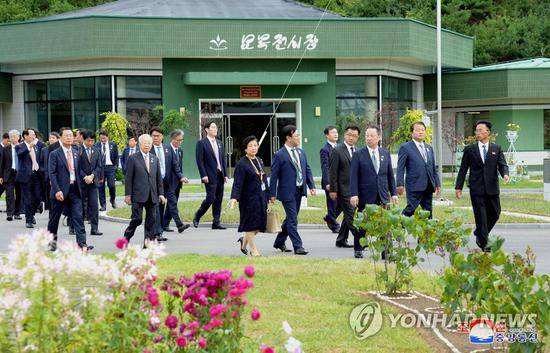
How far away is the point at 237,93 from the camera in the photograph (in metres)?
37.2

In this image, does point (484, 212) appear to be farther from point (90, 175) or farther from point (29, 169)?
point (29, 169)

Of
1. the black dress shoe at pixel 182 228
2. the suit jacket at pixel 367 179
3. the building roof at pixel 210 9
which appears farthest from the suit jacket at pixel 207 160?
the building roof at pixel 210 9

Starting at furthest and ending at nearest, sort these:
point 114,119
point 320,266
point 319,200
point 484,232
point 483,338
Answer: point 114,119, point 319,200, point 484,232, point 320,266, point 483,338

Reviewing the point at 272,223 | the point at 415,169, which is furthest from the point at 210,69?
the point at 272,223

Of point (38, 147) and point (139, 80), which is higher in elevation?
point (139, 80)

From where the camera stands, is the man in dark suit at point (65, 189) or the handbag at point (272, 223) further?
the man in dark suit at point (65, 189)

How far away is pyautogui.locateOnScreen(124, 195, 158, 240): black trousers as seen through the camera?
13.4 meters

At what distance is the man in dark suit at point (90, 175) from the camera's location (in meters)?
16.4

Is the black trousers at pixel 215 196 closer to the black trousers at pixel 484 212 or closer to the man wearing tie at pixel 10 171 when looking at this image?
the man wearing tie at pixel 10 171

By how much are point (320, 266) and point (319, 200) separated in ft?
42.2

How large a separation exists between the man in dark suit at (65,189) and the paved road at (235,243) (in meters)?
0.65

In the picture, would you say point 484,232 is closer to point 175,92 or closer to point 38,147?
point 38,147

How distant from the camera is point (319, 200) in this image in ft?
79.1

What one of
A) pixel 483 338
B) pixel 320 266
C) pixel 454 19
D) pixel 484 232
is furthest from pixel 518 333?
pixel 454 19
